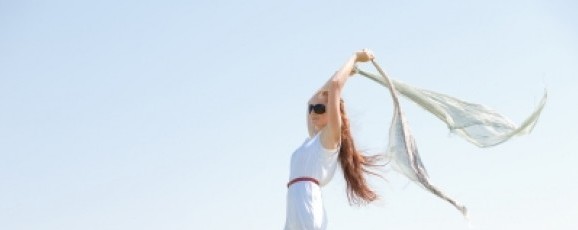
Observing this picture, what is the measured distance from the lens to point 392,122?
8.21 m

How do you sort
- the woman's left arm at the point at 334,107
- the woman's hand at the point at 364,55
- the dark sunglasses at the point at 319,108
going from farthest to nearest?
the woman's hand at the point at 364,55 < the dark sunglasses at the point at 319,108 < the woman's left arm at the point at 334,107

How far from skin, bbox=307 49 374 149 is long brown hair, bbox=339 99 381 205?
20 cm

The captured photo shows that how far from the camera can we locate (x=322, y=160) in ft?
23.5

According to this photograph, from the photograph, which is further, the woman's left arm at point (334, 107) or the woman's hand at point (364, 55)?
the woman's hand at point (364, 55)

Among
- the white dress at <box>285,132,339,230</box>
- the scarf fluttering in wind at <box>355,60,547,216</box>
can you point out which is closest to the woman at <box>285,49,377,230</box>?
the white dress at <box>285,132,339,230</box>

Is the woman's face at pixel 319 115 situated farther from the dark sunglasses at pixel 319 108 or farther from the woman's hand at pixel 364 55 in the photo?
the woman's hand at pixel 364 55

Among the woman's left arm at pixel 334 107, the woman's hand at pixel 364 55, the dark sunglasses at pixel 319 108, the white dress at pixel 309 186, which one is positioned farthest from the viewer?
the woman's hand at pixel 364 55

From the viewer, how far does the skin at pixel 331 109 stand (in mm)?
7148

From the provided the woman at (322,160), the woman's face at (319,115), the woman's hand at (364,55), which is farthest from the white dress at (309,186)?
the woman's hand at (364,55)

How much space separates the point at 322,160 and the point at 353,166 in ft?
1.67

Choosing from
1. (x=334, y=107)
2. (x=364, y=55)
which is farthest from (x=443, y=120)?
(x=334, y=107)

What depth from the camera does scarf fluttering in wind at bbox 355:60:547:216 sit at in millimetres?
7844

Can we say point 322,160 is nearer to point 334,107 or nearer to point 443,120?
point 334,107

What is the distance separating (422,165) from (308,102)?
118 centimetres
